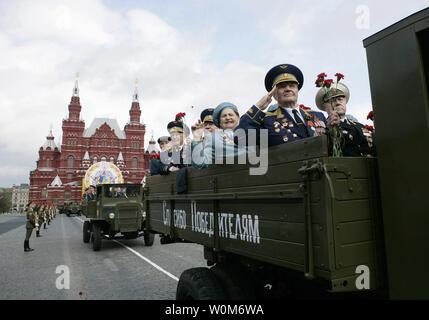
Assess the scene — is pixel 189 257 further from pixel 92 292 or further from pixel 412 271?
pixel 412 271

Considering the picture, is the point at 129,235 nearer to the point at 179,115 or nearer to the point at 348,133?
the point at 179,115

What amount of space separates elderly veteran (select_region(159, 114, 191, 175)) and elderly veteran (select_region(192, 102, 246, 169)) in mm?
666

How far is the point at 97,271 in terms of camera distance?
6770 mm

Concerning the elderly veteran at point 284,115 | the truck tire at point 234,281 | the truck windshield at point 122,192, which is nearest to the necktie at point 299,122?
the elderly veteran at point 284,115

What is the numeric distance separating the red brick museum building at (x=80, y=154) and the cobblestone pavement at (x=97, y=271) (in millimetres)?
51447

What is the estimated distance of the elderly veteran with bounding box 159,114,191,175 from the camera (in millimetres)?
3986

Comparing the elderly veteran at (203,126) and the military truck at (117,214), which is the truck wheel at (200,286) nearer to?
the elderly veteran at (203,126)

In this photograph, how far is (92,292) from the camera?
5113mm

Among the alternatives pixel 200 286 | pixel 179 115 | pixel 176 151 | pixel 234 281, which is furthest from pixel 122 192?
pixel 234 281

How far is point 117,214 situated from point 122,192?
1.51m

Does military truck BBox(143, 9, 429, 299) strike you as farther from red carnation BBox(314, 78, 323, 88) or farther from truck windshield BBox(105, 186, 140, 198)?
truck windshield BBox(105, 186, 140, 198)

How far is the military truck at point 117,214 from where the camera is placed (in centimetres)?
995

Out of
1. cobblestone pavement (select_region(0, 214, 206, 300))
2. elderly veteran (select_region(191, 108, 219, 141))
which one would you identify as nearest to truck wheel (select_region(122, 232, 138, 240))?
cobblestone pavement (select_region(0, 214, 206, 300))
